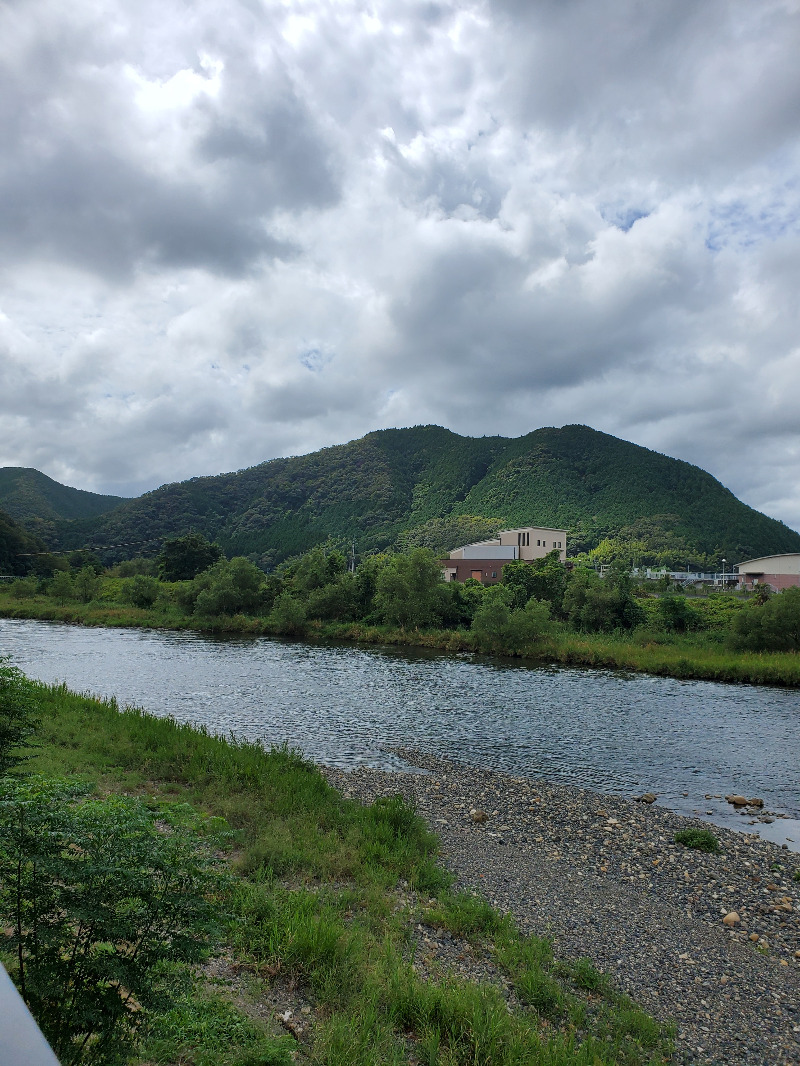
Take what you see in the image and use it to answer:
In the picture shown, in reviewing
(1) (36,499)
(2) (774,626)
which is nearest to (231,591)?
(2) (774,626)

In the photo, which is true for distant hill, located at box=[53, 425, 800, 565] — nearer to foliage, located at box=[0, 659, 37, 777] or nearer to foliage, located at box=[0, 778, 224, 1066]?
foliage, located at box=[0, 659, 37, 777]

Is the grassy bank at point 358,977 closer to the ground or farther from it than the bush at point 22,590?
closer to the ground

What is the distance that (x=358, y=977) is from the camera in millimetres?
6816

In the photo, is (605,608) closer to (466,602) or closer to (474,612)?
(474,612)

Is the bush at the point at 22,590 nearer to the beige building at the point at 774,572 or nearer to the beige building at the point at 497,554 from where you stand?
the beige building at the point at 497,554

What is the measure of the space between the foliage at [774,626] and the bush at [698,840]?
102 ft

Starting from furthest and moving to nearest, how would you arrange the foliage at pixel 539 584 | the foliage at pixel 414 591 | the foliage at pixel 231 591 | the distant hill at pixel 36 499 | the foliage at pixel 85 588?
1. the distant hill at pixel 36 499
2. the foliage at pixel 85 588
3. the foliage at pixel 231 591
4. the foliage at pixel 539 584
5. the foliage at pixel 414 591

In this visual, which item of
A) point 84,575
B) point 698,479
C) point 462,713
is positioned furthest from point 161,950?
point 698,479

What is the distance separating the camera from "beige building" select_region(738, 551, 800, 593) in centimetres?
7900

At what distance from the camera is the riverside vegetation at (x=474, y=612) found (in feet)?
127

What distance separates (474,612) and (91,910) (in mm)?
51696

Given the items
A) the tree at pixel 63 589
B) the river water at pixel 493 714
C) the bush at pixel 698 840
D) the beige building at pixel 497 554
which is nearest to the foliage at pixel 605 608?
the river water at pixel 493 714

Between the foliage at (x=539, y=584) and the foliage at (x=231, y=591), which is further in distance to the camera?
the foliage at (x=231, y=591)

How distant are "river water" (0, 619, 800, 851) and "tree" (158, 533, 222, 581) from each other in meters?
54.3
